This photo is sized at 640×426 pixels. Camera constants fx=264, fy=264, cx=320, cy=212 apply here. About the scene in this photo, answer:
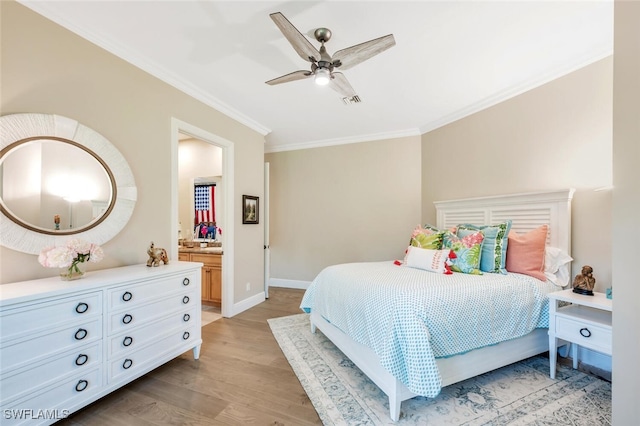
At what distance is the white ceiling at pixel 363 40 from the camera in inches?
70.6

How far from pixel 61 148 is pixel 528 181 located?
4168 mm

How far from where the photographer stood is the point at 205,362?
93.6 inches

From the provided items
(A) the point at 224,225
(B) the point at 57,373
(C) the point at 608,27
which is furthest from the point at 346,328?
(C) the point at 608,27

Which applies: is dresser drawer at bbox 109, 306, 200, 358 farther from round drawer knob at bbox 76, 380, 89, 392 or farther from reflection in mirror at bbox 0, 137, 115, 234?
reflection in mirror at bbox 0, 137, 115, 234

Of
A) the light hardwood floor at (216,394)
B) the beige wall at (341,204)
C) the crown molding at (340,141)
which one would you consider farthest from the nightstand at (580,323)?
the crown molding at (340,141)

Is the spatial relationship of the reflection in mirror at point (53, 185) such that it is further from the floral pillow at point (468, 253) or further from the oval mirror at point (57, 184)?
the floral pillow at point (468, 253)

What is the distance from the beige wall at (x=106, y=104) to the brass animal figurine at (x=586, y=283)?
11.8 ft

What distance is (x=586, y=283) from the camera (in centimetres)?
205

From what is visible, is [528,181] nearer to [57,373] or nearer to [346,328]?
[346,328]

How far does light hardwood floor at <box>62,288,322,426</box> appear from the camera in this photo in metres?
1.68

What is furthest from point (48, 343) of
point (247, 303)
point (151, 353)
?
point (247, 303)

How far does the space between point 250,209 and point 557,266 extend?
11.6ft

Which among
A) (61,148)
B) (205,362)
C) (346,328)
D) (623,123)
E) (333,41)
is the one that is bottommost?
(205,362)

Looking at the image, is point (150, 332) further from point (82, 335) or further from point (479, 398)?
point (479, 398)
